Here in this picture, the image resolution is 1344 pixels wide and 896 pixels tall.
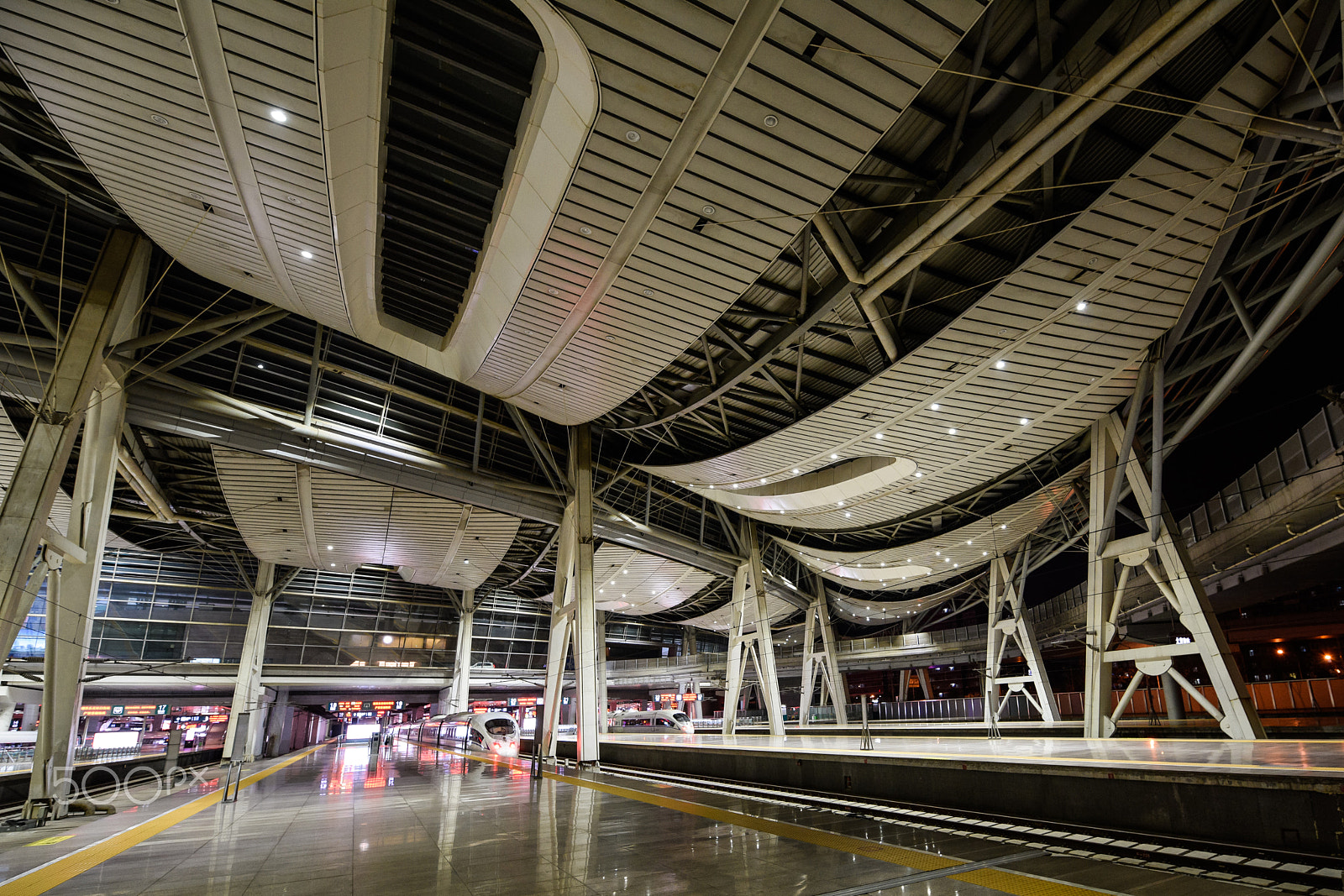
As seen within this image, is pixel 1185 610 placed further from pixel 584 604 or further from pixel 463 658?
pixel 463 658

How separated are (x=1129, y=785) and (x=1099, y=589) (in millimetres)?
10981

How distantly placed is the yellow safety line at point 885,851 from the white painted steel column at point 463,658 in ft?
118

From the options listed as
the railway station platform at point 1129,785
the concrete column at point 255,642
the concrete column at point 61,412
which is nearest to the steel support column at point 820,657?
the railway station platform at point 1129,785

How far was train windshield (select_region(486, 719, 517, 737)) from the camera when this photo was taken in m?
33.5

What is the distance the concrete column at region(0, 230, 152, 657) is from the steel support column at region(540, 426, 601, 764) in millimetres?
11429

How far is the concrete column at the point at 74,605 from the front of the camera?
34.3 ft

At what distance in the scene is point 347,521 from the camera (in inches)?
958

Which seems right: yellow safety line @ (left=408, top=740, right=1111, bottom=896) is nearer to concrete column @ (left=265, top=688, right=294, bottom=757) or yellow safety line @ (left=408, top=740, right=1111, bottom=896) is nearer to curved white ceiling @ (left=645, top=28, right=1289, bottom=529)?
curved white ceiling @ (left=645, top=28, right=1289, bottom=529)

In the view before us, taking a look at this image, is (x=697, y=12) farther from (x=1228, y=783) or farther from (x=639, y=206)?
(x=1228, y=783)

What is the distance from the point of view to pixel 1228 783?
5984mm

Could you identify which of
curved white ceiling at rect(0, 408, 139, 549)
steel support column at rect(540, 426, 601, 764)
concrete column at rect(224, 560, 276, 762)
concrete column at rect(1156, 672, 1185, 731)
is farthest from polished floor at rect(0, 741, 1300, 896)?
concrete column at rect(1156, 672, 1185, 731)

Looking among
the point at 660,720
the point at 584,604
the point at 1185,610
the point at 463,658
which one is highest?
the point at 584,604

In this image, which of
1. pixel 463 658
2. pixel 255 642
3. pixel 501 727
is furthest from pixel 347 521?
pixel 463 658

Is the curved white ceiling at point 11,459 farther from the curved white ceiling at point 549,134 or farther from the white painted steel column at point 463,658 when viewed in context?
the white painted steel column at point 463,658
